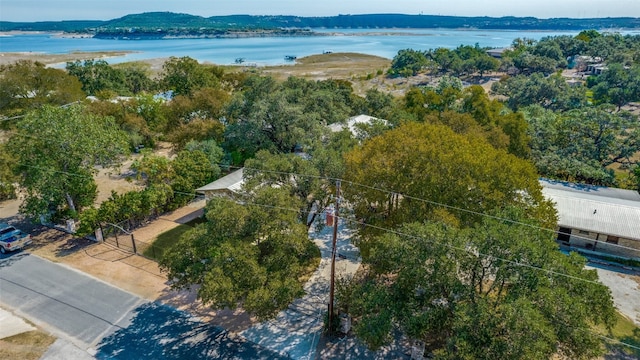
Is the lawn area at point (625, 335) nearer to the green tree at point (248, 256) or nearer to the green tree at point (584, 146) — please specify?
the green tree at point (248, 256)

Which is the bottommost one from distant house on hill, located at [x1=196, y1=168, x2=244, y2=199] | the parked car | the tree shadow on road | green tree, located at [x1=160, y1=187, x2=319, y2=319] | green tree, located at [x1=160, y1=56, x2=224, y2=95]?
the tree shadow on road

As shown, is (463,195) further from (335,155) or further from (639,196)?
(639,196)

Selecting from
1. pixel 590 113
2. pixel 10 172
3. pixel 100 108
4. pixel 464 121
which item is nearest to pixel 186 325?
pixel 10 172

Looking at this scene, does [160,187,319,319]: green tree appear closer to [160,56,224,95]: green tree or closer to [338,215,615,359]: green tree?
[338,215,615,359]: green tree

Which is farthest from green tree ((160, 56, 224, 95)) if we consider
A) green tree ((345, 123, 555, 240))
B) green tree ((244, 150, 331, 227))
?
green tree ((345, 123, 555, 240))

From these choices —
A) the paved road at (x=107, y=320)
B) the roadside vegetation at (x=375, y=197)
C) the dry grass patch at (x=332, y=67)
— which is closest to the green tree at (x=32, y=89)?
the roadside vegetation at (x=375, y=197)

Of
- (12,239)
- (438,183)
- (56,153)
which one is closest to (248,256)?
(438,183)
